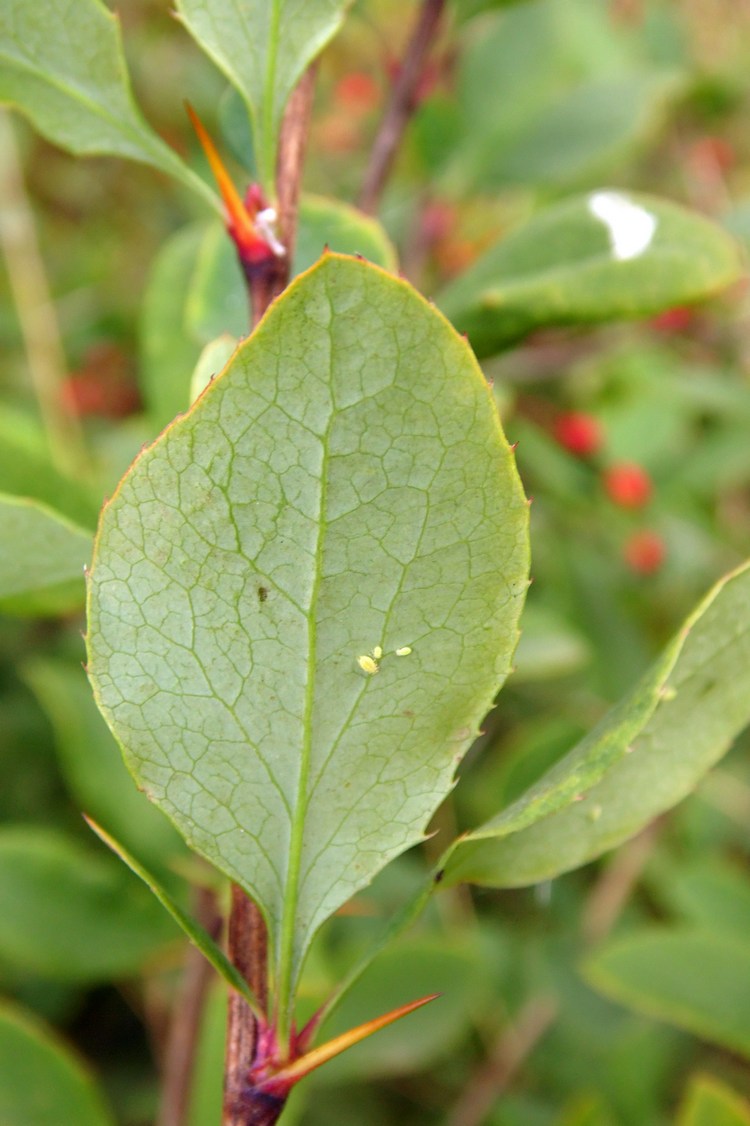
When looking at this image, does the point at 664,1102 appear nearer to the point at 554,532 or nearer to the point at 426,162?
the point at 554,532

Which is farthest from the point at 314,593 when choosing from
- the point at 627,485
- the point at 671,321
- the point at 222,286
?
the point at 671,321

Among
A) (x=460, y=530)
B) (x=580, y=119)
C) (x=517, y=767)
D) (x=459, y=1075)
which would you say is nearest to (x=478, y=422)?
(x=460, y=530)

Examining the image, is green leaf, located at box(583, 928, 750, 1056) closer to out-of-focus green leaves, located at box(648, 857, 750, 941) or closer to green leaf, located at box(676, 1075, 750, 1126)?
green leaf, located at box(676, 1075, 750, 1126)

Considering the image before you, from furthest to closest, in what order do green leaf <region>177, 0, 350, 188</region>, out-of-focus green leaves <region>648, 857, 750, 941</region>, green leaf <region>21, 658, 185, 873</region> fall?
1. out-of-focus green leaves <region>648, 857, 750, 941</region>
2. green leaf <region>21, 658, 185, 873</region>
3. green leaf <region>177, 0, 350, 188</region>

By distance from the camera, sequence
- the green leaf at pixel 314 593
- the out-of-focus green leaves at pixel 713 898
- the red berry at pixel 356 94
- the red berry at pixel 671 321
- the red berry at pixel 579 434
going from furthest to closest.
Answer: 1. the red berry at pixel 356 94
2. the red berry at pixel 671 321
3. the red berry at pixel 579 434
4. the out-of-focus green leaves at pixel 713 898
5. the green leaf at pixel 314 593

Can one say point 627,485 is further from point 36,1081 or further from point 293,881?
point 293,881

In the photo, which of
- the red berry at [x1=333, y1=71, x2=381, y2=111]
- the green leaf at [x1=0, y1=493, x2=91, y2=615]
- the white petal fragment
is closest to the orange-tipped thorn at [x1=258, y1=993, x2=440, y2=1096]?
the green leaf at [x1=0, y1=493, x2=91, y2=615]

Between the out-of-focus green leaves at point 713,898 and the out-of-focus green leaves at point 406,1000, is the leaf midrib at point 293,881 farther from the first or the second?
the out-of-focus green leaves at point 713,898

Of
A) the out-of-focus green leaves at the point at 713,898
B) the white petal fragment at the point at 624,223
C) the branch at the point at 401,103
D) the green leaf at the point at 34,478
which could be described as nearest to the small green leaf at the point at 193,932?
the green leaf at the point at 34,478
